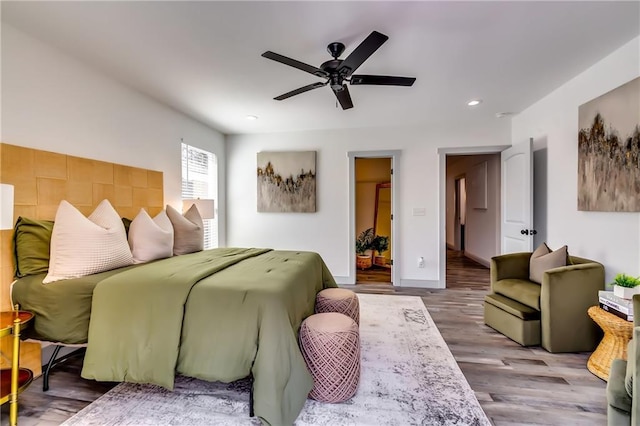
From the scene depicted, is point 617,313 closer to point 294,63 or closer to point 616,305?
point 616,305

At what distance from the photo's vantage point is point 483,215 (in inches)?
252

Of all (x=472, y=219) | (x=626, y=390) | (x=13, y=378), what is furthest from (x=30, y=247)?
(x=472, y=219)

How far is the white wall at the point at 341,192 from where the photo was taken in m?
4.49

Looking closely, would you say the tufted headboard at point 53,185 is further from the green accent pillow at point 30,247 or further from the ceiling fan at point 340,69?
the ceiling fan at point 340,69

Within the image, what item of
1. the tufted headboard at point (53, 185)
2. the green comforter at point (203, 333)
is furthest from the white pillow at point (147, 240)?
the green comforter at point (203, 333)

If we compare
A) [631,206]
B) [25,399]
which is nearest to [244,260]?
[25,399]

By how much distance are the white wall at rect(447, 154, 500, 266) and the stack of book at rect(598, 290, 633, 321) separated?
366cm

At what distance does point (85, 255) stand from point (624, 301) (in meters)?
3.77

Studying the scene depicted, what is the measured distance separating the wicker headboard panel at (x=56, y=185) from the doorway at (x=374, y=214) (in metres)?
4.05

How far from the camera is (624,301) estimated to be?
6.57ft

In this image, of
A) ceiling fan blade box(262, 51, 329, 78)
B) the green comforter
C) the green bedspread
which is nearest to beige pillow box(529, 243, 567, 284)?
the green comforter

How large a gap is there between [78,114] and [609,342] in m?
4.57

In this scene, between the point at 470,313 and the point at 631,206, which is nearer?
the point at 631,206

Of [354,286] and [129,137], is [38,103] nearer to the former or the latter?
[129,137]
